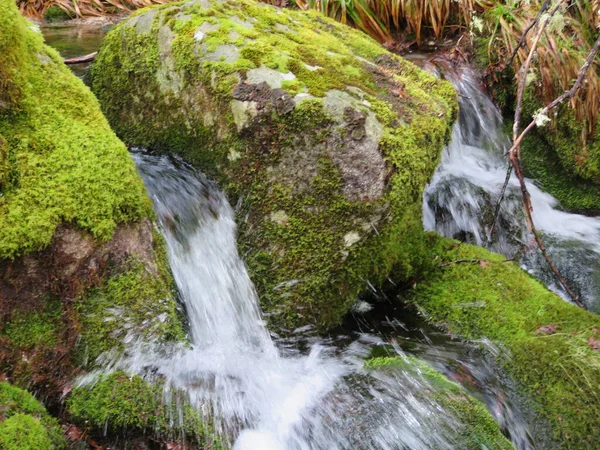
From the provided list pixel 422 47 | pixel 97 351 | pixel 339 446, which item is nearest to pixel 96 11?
pixel 422 47

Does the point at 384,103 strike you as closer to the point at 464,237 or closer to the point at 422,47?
the point at 464,237

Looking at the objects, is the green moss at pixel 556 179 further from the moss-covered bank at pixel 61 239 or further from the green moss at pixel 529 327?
the moss-covered bank at pixel 61 239

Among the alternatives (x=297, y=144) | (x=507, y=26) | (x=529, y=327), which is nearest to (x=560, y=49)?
(x=507, y=26)

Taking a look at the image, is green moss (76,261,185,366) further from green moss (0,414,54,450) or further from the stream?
green moss (0,414,54,450)

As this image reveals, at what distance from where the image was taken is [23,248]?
2.46 meters

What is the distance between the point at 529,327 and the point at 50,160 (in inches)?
112

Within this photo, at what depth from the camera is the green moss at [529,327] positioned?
287 centimetres

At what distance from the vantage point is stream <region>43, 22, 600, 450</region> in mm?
2564

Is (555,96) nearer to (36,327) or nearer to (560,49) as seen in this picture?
(560,49)

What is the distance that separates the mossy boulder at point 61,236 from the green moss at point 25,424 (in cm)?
19

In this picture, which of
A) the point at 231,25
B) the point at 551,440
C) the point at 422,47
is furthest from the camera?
the point at 422,47

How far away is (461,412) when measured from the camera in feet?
8.43

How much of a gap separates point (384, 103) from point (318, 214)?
83 centimetres

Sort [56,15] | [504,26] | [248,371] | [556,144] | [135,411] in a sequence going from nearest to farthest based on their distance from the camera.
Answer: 1. [135,411]
2. [248,371]
3. [556,144]
4. [504,26]
5. [56,15]
